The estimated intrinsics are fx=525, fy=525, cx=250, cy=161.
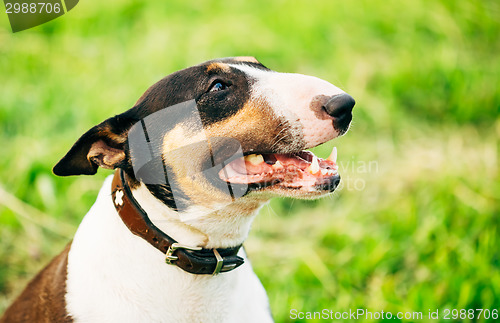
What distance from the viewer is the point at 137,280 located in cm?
213

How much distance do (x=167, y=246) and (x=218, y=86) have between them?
703 mm

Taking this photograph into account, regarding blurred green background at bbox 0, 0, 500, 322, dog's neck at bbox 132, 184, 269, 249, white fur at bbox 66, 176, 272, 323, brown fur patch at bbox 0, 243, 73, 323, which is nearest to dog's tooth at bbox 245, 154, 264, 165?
dog's neck at bbox 132, 184, 269, 249

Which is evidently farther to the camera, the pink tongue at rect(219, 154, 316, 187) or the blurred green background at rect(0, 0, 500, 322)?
the blurred green background at rect(0, 0, 500, 322)

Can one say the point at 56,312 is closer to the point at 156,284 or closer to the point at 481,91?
the point at 156,284

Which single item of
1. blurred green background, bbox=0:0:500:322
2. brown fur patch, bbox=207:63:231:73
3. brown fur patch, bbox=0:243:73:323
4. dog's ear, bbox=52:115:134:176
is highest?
brown fur patch, bbox=207:63:231:73

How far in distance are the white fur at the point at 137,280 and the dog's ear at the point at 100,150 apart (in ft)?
0.60

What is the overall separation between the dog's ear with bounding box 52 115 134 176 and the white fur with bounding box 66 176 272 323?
0.60 ft

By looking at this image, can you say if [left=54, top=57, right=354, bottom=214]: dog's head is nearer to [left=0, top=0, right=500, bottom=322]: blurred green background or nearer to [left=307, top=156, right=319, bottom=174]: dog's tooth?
[left=307, top=156, right=319, bottom=174]: dog's tooth

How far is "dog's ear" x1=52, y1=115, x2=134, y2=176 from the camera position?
220cm

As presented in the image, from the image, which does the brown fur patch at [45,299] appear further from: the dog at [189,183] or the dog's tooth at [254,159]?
the dog's tooth at [254,159]

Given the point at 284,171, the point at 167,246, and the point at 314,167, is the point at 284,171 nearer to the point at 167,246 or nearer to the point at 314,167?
the point at 314,167

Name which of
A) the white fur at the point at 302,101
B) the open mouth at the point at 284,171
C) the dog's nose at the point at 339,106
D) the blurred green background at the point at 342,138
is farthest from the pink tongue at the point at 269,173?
the blurred green background at the point at 342,138

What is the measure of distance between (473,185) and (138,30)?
14.0ft

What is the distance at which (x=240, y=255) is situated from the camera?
2410 millimetres
